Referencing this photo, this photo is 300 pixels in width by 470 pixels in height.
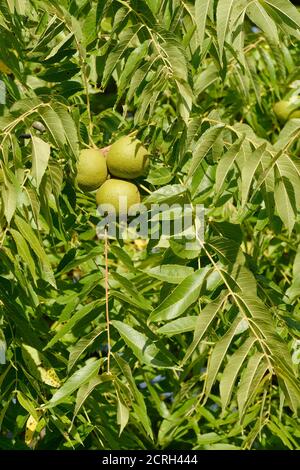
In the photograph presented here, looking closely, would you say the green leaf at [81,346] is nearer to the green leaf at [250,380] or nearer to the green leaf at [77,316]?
the green leaf at [77,316]

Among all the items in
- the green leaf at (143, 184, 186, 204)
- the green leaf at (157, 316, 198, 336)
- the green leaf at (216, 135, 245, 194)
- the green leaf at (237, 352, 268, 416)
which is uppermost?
the green leaf at (216, 135, 245, 194)

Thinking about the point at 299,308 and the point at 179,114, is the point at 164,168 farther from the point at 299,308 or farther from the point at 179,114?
the point at 299,308

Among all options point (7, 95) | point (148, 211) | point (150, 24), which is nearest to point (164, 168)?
point (148, 211)

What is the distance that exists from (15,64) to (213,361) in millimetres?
1108

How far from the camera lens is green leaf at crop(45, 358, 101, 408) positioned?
2.07m

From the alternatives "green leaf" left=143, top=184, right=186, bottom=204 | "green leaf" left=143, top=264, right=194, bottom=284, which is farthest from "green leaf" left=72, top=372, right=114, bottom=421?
"green leaf" left=143, top=184, right=186, bottom=204

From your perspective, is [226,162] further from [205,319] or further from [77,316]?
[77,316]

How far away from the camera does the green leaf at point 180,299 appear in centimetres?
204

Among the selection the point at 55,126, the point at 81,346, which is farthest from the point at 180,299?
the point at 55,126

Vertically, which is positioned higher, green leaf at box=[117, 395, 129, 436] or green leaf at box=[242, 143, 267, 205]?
green leaf at box=[242, 143, 267, 205]

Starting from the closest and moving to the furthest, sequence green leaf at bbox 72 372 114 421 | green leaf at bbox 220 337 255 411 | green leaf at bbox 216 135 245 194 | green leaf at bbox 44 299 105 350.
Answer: green leaf at bbox 220 337 255 411 → green leaf at bbox 72 372 114 421 → green leaf at bbox 216 135 245 194 → green leaf at bbox 44 299 105 350

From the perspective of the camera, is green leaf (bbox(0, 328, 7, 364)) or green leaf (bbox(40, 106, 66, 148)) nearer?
green leaf (bbox(40, 106, 66, 148))

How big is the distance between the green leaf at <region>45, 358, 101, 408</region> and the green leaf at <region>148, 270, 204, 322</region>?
23cm

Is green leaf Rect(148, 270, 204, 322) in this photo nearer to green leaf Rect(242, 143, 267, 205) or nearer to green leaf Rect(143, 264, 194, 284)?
green leaf Rect(143, 264, 194, 284)
